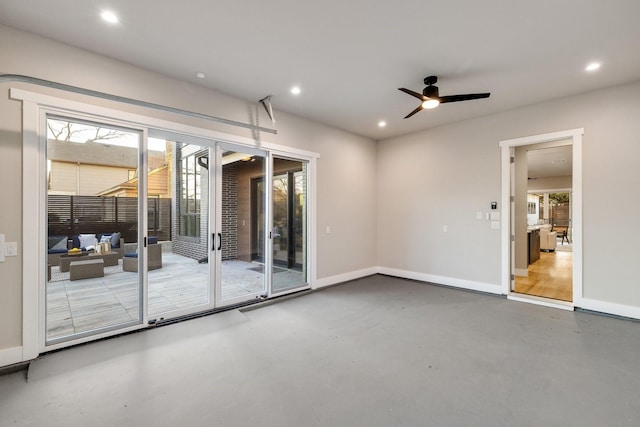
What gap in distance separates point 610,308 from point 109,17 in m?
6.56

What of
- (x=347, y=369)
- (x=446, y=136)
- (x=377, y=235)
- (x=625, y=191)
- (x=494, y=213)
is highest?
(x=446, y=136)

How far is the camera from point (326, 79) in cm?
359

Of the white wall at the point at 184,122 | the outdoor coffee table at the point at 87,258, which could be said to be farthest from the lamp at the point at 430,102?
the outdoor coffee table at the point at 87,258

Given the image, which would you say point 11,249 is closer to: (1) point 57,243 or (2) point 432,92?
(1) point 57,243

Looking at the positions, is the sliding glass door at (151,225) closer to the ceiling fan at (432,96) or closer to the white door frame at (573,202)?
the ceiling fan at (432,96)

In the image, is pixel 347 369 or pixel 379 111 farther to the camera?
pixel 379 111

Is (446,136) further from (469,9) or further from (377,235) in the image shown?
(469,9)

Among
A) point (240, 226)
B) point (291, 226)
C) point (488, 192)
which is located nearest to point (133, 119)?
point (240, 226)

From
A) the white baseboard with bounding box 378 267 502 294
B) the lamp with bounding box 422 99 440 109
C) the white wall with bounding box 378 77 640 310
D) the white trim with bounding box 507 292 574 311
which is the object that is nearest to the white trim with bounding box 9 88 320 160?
the lamp with bounding box 422 99 440 109

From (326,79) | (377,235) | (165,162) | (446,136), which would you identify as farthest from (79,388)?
(446,136)

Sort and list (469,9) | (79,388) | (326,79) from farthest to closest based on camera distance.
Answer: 1. (326,79)
2. (469,9)
3. (79,388)

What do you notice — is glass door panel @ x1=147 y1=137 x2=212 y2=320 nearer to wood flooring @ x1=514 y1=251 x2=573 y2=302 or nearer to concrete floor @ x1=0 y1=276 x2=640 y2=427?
concrete floor @ x1=0 y1=276 x2=640 y2=427

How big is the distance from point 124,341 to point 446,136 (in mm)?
5740

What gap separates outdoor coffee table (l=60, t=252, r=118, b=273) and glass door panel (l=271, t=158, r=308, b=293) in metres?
2.26
